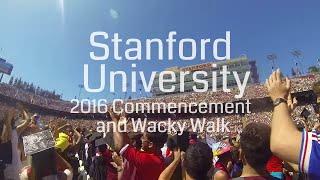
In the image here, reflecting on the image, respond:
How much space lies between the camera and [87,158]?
10.2 meters

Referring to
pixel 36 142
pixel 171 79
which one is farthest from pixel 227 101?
pixel 36 142

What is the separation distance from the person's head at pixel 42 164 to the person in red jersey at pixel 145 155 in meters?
0.79

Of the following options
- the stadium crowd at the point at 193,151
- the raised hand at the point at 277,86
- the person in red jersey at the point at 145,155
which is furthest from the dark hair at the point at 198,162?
the raised hand at the point at 277,86

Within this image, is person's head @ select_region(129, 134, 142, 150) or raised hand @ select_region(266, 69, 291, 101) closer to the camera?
raised hand @ select_region(266, 69, 291, 101)

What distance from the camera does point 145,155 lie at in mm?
3955

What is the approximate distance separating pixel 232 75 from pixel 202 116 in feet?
1.86

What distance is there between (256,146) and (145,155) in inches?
57.8

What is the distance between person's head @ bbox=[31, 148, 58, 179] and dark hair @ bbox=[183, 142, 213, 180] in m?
1.70

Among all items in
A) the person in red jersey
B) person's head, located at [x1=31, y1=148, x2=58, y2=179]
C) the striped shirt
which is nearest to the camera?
the striped shirt

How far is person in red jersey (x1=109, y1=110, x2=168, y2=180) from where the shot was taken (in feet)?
12.8

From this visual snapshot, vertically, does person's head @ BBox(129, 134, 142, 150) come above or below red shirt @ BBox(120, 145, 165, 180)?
above

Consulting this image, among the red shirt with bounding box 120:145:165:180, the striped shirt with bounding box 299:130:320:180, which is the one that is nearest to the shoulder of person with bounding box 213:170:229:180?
the red shirt with bounding box 120:145:165:180

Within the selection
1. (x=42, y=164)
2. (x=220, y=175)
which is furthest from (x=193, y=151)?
(x=42, y=164)

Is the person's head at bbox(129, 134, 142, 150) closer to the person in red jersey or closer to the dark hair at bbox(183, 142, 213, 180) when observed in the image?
the person in red jersey
